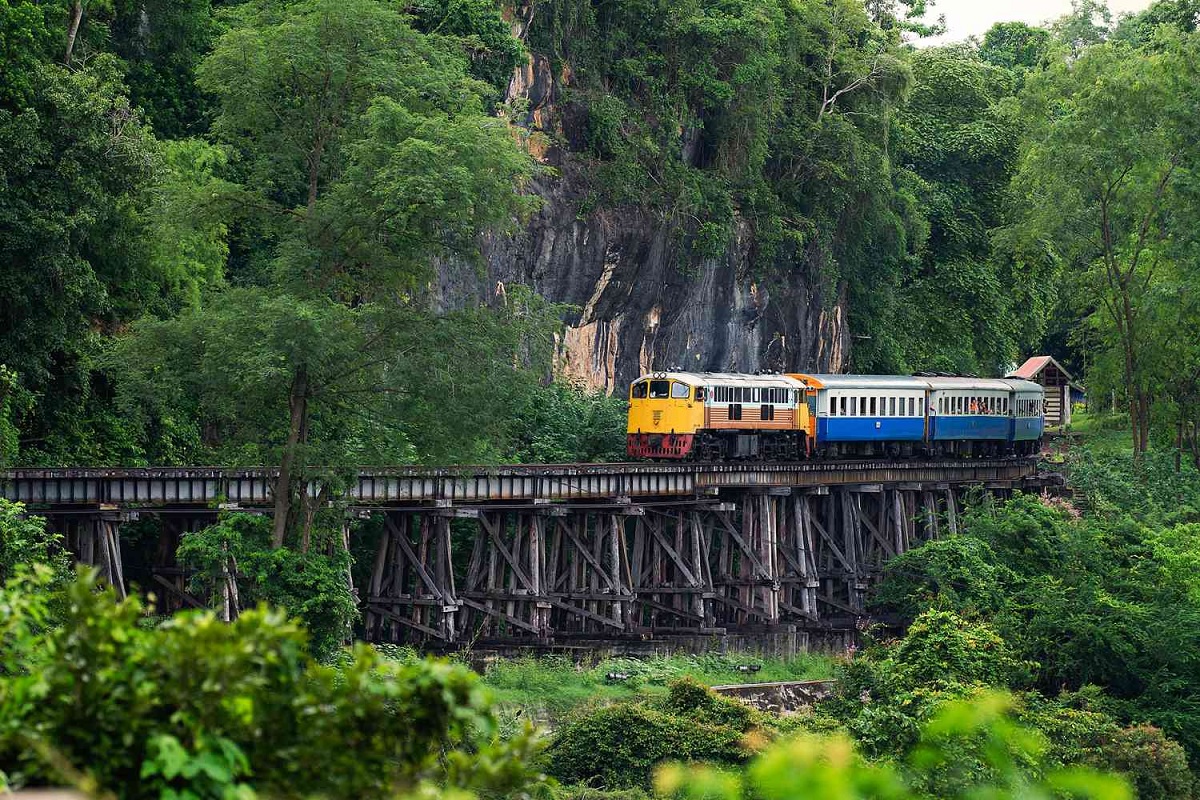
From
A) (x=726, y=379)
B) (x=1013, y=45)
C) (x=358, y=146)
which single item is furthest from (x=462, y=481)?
(x=1013, y=45)

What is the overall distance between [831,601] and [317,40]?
749 inches

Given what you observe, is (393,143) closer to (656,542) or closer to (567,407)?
(656,542)

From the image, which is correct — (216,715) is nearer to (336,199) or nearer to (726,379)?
(336,199)

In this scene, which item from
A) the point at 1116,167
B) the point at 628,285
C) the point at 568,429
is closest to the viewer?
the point at 568,429

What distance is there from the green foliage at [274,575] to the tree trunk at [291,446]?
0.22 metres

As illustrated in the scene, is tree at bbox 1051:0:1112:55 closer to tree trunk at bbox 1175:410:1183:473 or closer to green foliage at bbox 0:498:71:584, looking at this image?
tree trunk at bbox 1175:410:1183:473

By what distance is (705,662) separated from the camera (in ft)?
103

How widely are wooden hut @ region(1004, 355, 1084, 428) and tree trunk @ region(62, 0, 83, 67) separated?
147 feet

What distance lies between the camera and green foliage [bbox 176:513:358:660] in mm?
23062

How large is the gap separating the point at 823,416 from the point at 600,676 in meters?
12.7

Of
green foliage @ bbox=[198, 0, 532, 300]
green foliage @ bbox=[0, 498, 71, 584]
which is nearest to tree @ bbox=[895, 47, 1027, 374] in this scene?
green foliage @ bbox=[198, 0, 532, 300]

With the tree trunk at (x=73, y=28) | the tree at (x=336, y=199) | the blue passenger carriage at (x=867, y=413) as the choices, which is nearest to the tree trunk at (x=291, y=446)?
the tree at (x=336, y=199)

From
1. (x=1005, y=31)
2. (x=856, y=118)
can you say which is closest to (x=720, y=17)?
(x=856, y=118)

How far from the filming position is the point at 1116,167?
42500 mm
